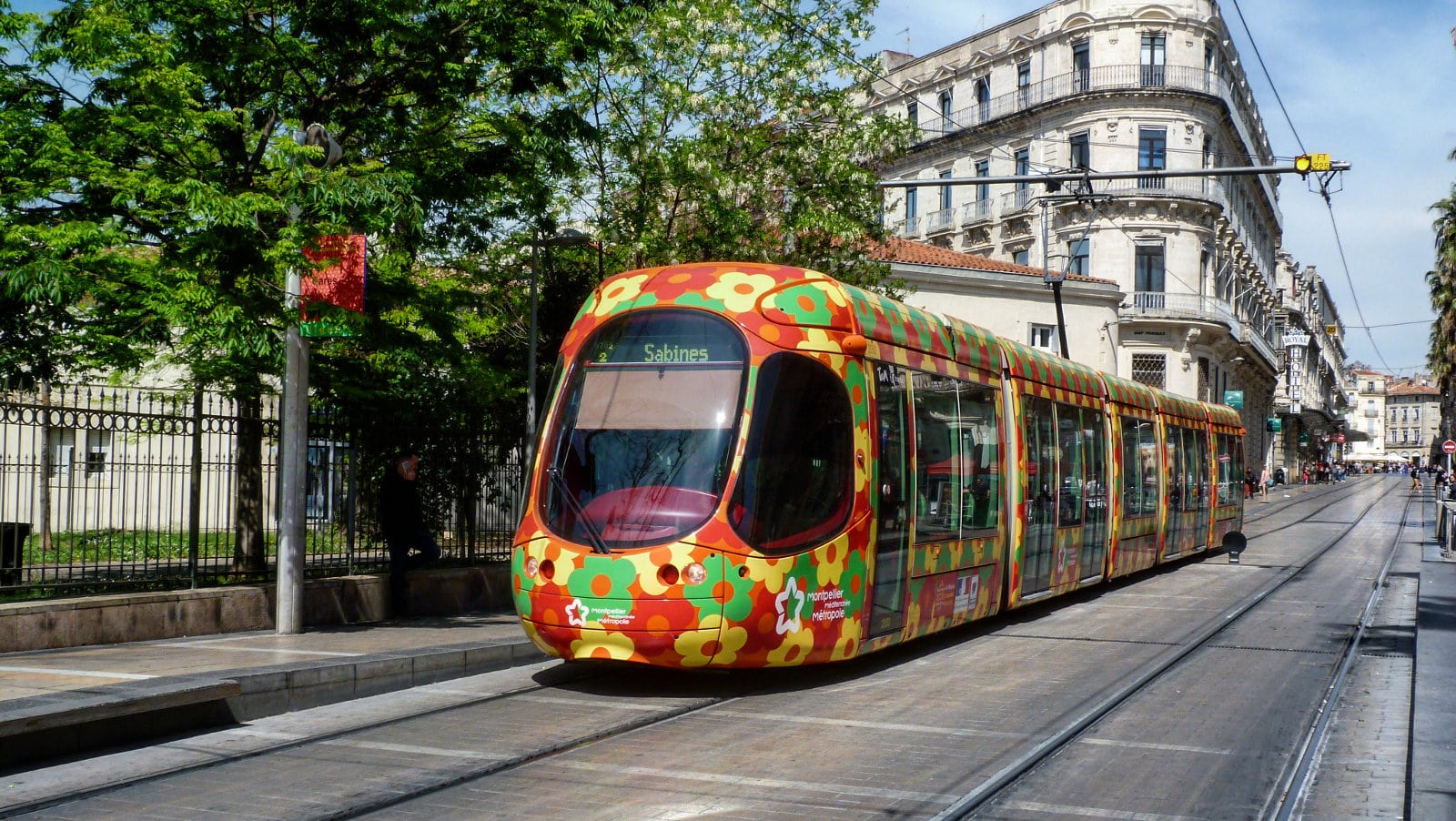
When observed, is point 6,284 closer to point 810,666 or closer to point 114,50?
point 114,50

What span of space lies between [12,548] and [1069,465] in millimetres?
10900

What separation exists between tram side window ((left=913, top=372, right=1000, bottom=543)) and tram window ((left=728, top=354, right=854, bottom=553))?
1.52 m

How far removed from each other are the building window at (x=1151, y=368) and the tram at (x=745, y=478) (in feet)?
126

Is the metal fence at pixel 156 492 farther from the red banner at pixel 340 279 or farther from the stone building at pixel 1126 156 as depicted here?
the stone building at pixel 1126 156

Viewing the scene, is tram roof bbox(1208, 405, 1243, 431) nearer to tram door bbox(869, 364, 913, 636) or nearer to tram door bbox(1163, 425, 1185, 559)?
tram door bbox(1163, 425, 1185, 559)

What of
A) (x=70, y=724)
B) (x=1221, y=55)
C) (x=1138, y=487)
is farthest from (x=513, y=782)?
(x=1221, y=55)

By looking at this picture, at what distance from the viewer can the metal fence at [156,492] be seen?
10.8 metres

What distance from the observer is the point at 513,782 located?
675 cm

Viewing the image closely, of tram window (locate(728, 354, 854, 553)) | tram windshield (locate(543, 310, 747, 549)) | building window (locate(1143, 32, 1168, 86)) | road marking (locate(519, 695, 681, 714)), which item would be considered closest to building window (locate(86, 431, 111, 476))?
tram windshield (locate(543, 310, 747, 549))

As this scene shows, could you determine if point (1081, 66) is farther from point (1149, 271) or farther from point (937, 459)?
point (937, 459)

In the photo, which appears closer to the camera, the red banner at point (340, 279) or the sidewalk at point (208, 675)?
the sidewalk at point (208, 675)

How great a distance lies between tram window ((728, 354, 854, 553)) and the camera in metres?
9.34

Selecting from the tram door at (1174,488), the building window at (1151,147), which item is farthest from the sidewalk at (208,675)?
the building window at (1151,147)

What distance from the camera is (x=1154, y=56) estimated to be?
4900cm
